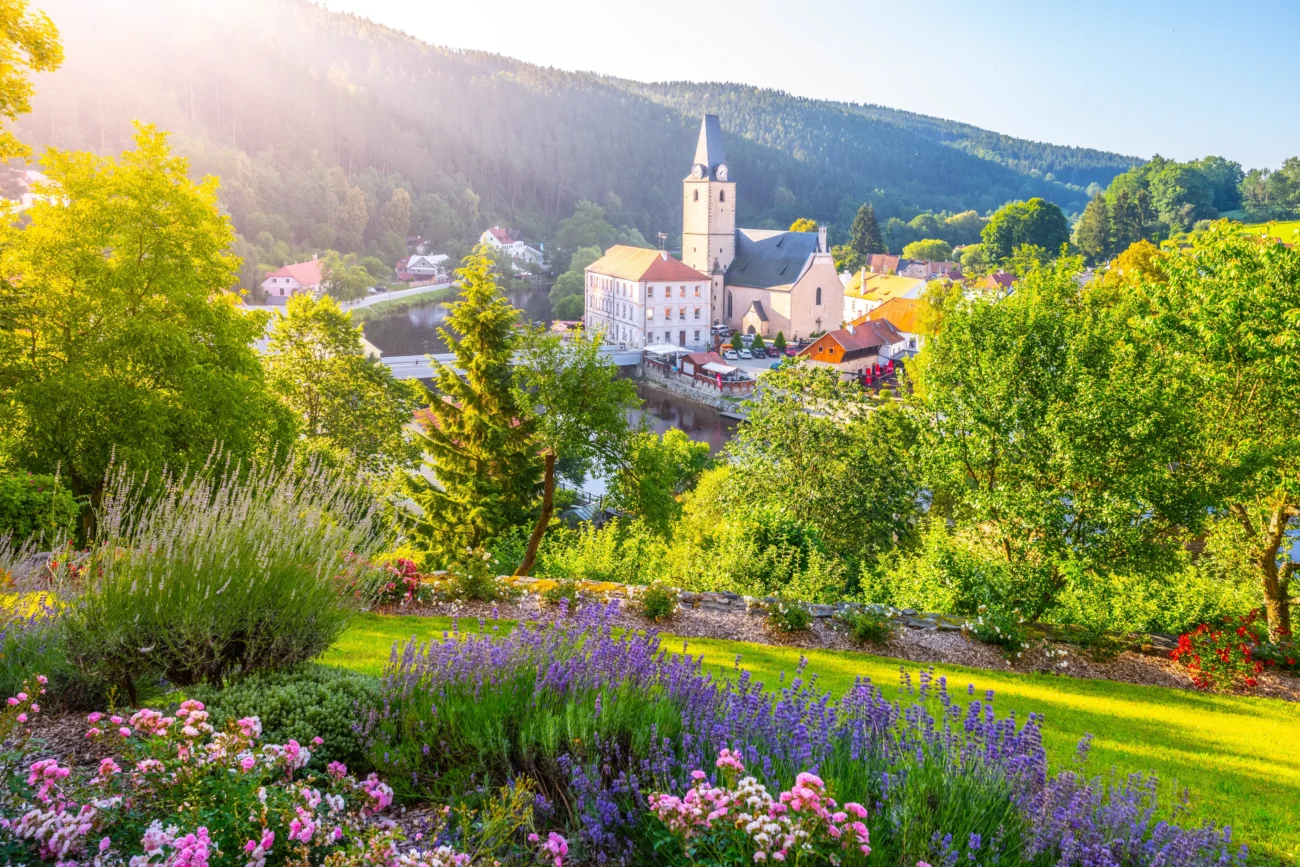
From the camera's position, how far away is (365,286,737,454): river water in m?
43.2

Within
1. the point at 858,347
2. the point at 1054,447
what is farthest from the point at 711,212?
the point at 1054,447

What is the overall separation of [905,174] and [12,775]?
640 ft

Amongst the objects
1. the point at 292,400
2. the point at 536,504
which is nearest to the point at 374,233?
the point at 292,400

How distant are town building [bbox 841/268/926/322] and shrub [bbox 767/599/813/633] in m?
59.6

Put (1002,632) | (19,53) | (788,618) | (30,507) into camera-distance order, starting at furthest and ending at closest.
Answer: (30,507)
(19,53)
(1002,632)
(788,618)

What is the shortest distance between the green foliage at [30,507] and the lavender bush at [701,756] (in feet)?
23.1

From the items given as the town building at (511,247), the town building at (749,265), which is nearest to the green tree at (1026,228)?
the town building at (749,265)

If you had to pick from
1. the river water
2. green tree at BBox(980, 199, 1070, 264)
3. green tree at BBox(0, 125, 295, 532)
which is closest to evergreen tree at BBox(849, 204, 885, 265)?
green tree at BBox(980, 199, 1070, 264)

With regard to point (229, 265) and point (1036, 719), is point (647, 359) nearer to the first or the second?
point (229, 265)

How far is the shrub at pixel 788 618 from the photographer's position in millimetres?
8547

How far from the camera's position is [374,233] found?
101m

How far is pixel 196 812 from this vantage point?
267 centimetres

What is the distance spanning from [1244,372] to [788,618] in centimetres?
616

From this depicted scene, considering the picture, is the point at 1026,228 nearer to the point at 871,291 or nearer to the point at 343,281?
the point at 871,291
